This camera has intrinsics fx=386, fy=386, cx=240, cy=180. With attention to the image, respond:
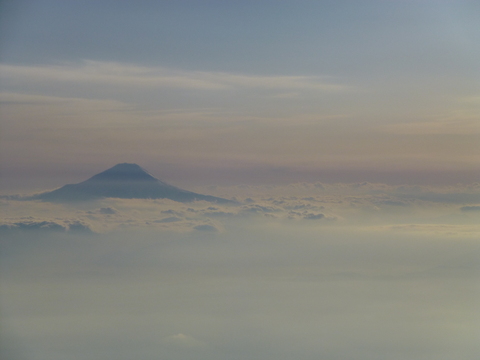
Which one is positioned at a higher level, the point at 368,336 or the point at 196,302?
the point at 196,302

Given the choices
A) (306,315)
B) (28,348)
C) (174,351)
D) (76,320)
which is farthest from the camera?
(306,315)

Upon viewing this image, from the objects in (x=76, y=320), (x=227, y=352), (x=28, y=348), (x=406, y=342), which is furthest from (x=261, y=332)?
(x=28, y=348)

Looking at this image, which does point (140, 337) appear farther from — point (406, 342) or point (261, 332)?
point (406, 342)

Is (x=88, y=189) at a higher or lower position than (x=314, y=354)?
higher

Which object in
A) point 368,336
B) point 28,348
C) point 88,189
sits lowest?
point 368,336

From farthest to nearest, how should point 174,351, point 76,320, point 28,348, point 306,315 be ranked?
1. point 306,315
2. point 76,320
3. point 174,351
4. point 28,348

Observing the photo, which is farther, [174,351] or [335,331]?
[335,331]

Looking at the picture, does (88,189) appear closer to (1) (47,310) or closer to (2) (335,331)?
(1) (47,310)

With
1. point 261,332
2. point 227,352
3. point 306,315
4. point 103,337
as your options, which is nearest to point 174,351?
point 227,352

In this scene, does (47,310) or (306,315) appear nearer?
(47,310)
